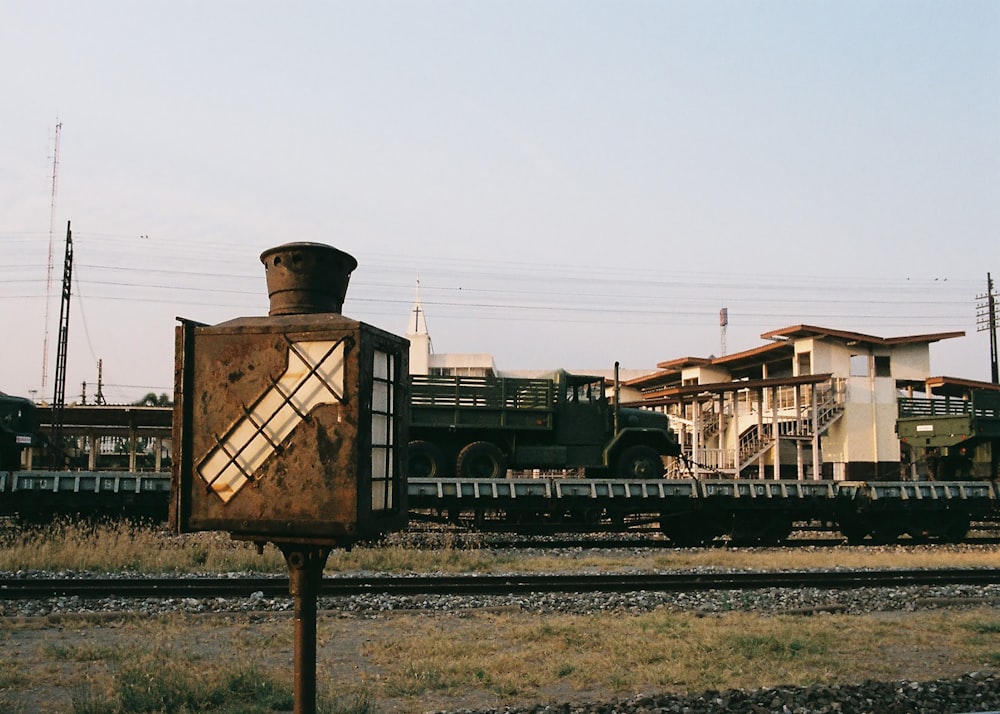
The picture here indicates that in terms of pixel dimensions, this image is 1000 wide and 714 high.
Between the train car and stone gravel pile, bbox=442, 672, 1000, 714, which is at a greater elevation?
the train car

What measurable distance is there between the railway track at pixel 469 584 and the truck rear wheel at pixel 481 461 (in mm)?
6413

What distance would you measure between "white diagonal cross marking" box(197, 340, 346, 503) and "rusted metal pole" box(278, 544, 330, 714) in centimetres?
32

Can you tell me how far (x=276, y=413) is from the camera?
9.81ft

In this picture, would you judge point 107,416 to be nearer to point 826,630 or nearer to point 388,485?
point 826,630

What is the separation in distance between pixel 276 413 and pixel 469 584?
819 centimetres

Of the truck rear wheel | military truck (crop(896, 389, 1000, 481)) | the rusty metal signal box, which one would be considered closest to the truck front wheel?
the truck rear wheel

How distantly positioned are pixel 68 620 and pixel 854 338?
3147cm

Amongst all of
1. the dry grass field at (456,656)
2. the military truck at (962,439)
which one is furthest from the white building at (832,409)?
the dry grass field at (456,656)

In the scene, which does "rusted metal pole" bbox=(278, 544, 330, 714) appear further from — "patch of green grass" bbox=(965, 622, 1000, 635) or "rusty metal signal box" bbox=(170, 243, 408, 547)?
"patch of green grass" bbox=(965, 622, 1000, 635)

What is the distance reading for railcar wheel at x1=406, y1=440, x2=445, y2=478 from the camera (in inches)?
688

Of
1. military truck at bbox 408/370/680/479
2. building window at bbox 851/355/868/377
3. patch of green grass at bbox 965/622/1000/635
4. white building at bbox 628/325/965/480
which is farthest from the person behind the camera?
building window at bbox 851/355/868/377

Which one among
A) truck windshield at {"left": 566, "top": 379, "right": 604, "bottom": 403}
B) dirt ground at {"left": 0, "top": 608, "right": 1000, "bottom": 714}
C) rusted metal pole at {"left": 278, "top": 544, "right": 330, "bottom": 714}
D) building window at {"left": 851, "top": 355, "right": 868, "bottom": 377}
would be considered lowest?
dirt ground at {"left": 0, "top": 608, "right": 1000, "bottom": 714}

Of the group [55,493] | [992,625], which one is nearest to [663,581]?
[992,625]

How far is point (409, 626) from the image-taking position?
8.45m
